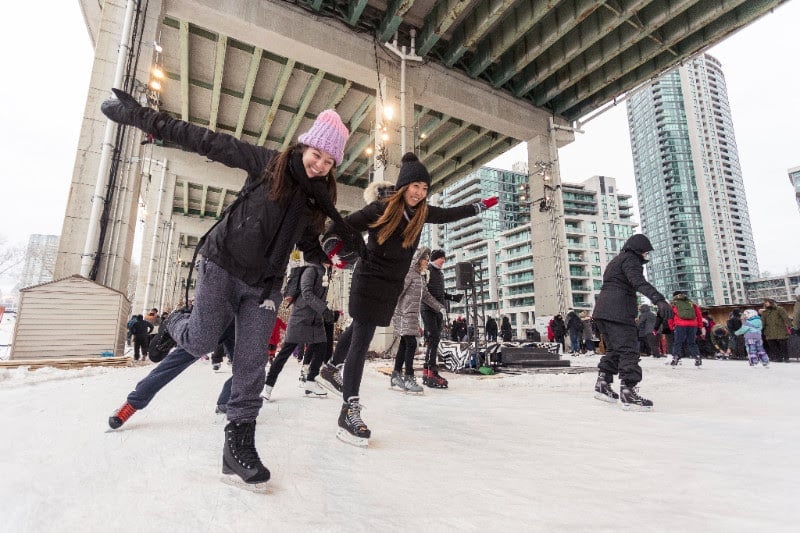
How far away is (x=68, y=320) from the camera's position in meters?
6.51

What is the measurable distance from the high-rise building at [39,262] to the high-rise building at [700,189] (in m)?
107

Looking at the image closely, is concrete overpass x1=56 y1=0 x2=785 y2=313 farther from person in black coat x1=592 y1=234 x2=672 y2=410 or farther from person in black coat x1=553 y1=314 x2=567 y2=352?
person in black coat x1=592 y1=234 x2=672 y2=410

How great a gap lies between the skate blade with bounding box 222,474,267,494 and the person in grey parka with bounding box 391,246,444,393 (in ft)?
9.30

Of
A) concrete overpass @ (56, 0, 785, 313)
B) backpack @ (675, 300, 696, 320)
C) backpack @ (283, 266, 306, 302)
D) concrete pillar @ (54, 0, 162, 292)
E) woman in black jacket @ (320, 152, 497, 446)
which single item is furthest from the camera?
backpack @ (675, 300, 696, 320)

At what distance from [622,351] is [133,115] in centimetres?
388

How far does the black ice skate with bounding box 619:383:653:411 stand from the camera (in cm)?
317

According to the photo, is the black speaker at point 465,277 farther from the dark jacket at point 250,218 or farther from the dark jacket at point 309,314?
the dark jacket at point 250,218

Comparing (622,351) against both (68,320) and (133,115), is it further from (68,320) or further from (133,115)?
(68,320)

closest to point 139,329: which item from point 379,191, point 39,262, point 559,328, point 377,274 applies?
point 379,191

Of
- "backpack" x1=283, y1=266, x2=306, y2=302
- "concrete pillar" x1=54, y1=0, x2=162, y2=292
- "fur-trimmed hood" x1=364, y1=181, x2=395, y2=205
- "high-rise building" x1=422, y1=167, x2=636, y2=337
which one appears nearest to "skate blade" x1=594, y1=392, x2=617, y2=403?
Result: "fur-trimmed hood" x1=364, y1=181, x2=395, y2=205

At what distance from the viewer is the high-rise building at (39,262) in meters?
15.0

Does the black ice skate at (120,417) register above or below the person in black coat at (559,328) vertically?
below

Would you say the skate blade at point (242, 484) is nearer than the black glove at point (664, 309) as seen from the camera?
Yes

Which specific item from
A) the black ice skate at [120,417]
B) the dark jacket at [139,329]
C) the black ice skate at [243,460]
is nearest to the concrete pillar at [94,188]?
the dark jacket at [139,329]
